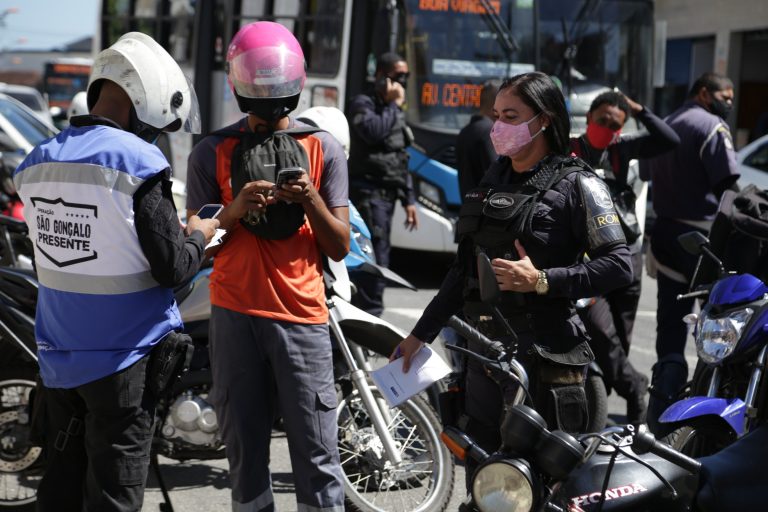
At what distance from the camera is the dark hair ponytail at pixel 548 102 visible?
3.38 m

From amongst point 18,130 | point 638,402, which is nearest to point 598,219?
point 638,402

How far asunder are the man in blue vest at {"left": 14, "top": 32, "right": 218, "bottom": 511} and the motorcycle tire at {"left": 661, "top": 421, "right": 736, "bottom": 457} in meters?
1.80

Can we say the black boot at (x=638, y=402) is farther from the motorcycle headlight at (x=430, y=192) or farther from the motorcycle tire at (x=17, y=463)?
the motorcycle headlight at (x=430, y=192)

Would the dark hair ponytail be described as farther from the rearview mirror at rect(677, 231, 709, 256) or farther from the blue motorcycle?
the rearview mirror at rect(677, 231, 709, 256)

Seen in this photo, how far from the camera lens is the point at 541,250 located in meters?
3.29

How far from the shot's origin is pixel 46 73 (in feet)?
134

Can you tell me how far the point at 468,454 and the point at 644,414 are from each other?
11.9 ft

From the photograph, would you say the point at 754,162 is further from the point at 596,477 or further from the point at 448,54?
the point at 596,477

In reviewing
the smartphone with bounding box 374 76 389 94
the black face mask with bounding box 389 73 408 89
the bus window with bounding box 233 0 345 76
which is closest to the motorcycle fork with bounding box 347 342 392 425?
the smartphone with bounding box 374 76 389 94

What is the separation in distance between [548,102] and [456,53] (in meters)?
7.22

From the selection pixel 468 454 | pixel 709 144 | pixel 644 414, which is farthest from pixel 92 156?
pixel 709 144

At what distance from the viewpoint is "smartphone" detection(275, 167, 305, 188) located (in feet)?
10.8

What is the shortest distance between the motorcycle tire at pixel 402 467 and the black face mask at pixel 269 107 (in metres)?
1.32

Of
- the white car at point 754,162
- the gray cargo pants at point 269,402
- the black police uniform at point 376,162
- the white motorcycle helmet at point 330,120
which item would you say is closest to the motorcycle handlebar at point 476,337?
the gray cargo pants at point 269,402
